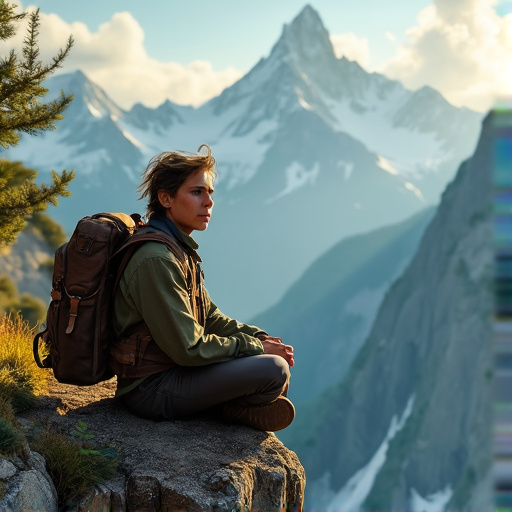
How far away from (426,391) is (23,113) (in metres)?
92.6

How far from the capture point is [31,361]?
21.8ft

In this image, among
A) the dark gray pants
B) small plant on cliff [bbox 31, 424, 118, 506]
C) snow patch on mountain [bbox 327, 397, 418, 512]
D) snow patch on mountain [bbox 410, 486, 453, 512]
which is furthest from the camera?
snow patch on mountain [bbox 327, 397, 418, 512]

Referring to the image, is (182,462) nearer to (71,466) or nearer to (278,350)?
(71,466)

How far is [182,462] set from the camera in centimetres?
521

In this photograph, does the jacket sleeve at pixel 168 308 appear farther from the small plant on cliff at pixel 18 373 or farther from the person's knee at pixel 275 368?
the small plant on cliff at pixel 18 373

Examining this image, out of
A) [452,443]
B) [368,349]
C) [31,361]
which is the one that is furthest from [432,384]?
[31,361]

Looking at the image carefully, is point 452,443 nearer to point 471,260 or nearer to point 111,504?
point 471,260

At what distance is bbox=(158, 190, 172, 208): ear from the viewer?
18.9ft

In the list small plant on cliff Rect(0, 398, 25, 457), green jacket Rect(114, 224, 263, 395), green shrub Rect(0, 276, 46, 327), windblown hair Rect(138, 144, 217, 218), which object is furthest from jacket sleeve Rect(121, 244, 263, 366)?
green shrub Rect(0, 276, 46, 327)

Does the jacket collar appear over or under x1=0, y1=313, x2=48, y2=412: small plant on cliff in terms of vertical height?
over

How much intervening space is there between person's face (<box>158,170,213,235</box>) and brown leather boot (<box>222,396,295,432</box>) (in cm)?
147

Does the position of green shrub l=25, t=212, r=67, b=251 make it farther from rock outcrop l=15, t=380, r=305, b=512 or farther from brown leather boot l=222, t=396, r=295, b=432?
brown leather boot l=222, t=396, r=295, b=432

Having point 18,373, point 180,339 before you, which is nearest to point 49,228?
point 18,373

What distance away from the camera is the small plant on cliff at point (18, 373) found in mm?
6059
